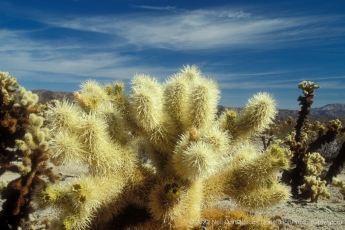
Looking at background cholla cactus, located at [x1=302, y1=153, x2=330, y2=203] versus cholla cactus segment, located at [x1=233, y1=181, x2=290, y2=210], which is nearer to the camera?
cholla cactus segment, located at [x1=233, y1=181, x2=290, y2=210]

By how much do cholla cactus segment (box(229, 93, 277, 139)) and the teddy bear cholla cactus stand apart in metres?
0.01

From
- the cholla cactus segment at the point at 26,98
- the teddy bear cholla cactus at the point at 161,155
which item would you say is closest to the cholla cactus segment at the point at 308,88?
the teddy bear cholla cactus at the point at 161,155

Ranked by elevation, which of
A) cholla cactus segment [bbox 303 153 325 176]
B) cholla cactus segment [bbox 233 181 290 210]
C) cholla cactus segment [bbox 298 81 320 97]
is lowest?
cholla cactus segment [bbox 233 181 290 210]

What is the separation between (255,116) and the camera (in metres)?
3.48

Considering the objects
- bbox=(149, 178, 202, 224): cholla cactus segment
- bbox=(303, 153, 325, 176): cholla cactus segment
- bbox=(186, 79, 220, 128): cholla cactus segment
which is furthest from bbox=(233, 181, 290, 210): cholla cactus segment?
bbox=(303, 153, 325, 176): cholla cactus segment

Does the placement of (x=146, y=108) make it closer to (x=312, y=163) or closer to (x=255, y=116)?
(x=255, y=116)

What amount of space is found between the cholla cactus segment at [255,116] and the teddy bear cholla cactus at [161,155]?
11mm

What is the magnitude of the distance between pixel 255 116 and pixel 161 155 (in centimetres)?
121

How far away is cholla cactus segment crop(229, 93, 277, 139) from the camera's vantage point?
3453 millimetres

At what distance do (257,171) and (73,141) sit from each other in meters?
1.96

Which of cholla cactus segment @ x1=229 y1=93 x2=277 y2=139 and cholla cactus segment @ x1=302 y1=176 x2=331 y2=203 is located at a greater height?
cholla cactus segment @ x1=229 y1=93 x2=277 y2=139

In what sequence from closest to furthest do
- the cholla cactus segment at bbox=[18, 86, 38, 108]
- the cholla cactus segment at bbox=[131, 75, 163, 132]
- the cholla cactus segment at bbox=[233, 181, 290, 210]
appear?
the cholla cactus segment at bbox=[131, 75, 163, 132] → the cholla cactus segment at bbox=[233, 181, 290, 210] → the cholla cactus segment at bbox=[18, 86, 38, 108]

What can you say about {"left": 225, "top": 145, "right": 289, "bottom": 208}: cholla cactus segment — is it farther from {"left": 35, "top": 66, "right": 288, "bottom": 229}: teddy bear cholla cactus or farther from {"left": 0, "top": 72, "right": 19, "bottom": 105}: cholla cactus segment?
{"left": 0, "top": 72, "right": 19, "bottom": 105}: cholla cactus segment

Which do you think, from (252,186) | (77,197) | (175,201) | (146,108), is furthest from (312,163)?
(77,197)
